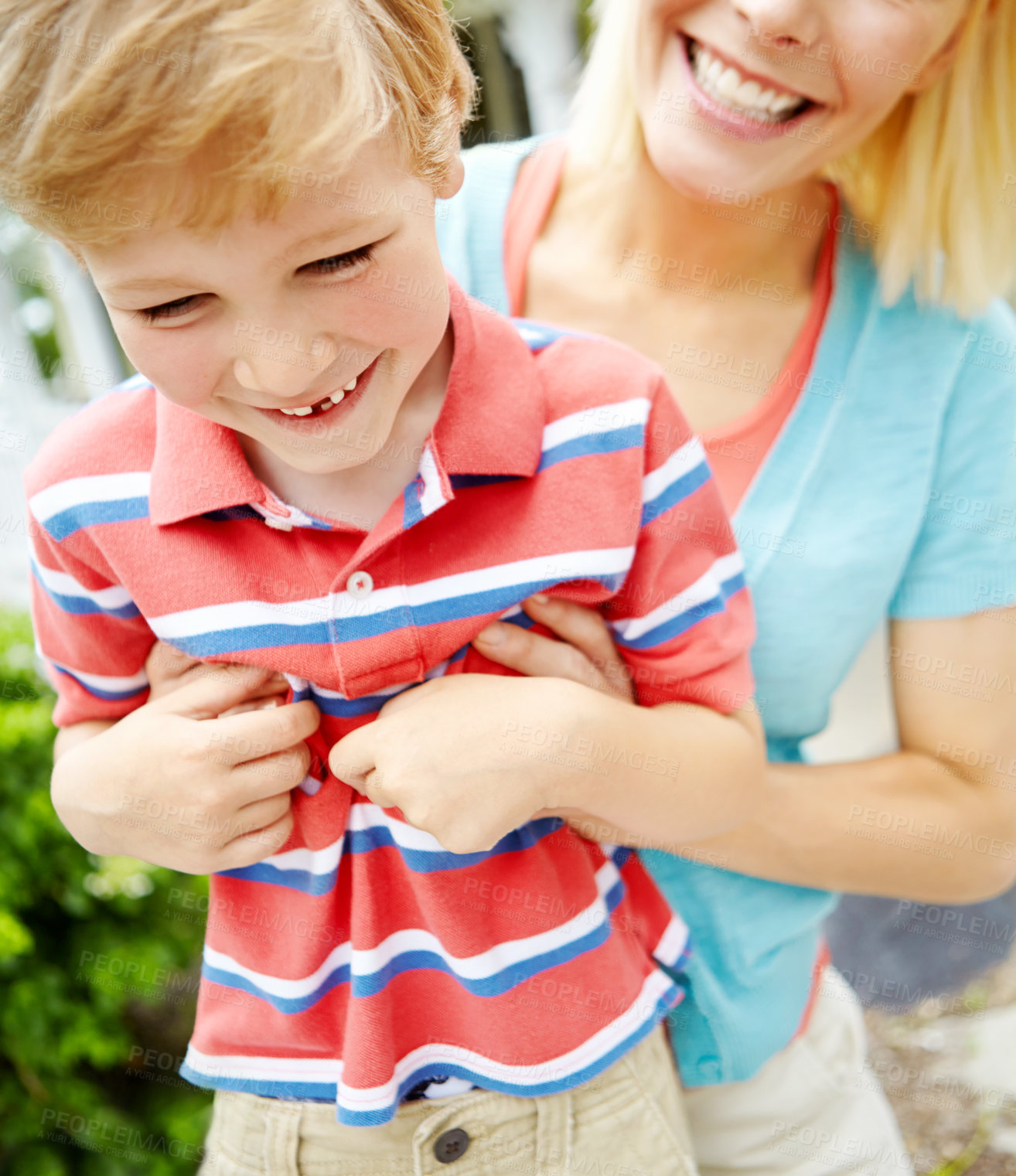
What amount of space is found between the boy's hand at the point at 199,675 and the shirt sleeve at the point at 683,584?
35 centimetres

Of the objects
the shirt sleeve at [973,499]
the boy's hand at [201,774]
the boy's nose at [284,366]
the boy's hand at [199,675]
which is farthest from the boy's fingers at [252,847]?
the shirt sleeve at [973,499]

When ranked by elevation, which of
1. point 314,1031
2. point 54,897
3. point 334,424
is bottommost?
point 54,897

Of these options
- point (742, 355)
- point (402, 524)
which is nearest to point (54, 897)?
point (402, 524)

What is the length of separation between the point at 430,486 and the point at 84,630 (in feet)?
1.24

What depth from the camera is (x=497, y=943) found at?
101cm

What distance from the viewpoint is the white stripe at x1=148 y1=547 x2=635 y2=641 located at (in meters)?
0.92

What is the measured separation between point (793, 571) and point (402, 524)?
1.90 ft

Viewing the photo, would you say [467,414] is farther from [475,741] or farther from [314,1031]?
[314,1031]

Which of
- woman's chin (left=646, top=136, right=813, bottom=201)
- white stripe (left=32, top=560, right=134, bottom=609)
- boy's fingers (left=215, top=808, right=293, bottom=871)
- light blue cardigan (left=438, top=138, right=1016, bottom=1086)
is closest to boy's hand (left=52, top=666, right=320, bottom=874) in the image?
boy's fingers (left=215, top=808, right=293, bottom=871)

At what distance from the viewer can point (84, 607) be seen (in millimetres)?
1001

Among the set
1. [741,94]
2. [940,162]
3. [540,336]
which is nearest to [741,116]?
[741,94]

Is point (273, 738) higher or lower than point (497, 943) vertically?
higher

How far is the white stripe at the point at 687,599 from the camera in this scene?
1010mm

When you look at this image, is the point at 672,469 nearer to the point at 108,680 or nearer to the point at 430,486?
the point at 430,486
